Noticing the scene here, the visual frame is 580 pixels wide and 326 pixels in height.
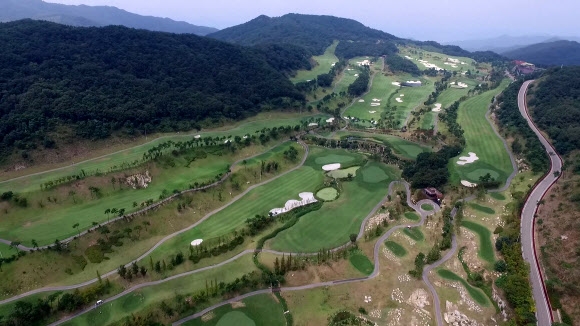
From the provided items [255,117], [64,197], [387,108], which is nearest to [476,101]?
[387,108]

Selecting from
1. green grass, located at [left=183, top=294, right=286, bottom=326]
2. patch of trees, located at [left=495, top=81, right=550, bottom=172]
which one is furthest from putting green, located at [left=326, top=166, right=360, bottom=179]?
green grass, located at [left=183, top=294, right=286, bottom=326]

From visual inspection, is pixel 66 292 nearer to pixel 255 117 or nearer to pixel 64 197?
pixel 64 197

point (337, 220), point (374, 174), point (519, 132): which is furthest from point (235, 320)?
point (519, 132)

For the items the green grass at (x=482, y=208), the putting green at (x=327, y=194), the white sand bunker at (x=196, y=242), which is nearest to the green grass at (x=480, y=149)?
the green grass at (x=482, y=208)

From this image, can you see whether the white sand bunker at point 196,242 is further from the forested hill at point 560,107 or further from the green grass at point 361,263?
the forested hill at point 560,107

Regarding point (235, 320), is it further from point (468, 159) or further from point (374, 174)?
point (468, 159)
